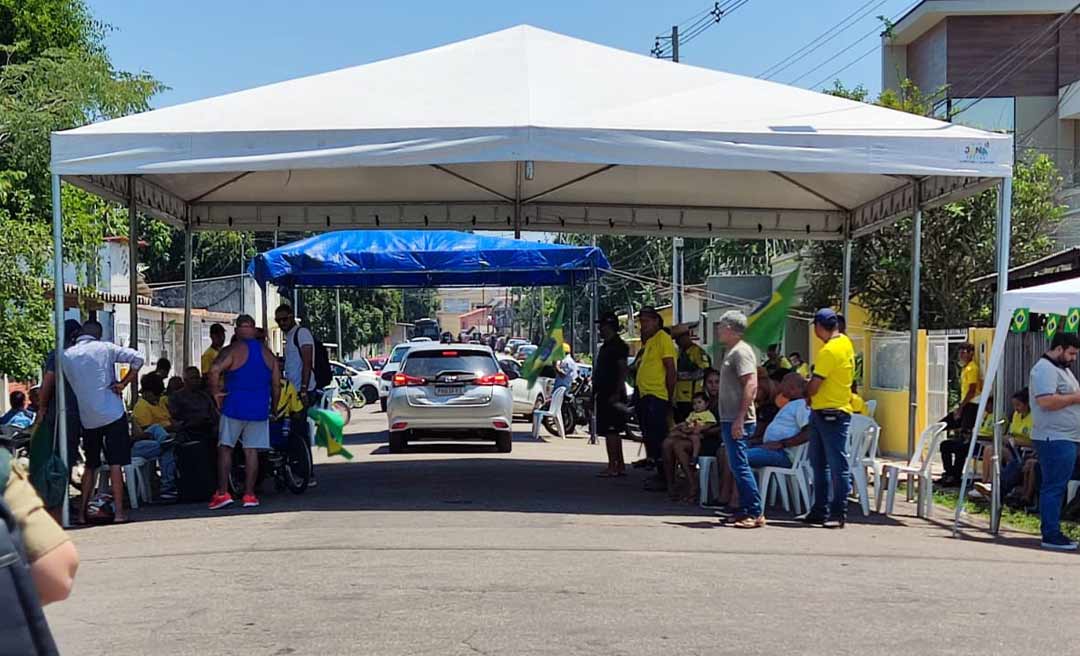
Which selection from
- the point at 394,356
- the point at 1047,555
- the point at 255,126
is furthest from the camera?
the point at 394,356

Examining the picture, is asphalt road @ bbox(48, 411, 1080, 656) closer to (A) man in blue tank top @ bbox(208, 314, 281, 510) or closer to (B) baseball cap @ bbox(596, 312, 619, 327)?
(A) man in blue tank top @ bbox(208, 314, 281, 510)

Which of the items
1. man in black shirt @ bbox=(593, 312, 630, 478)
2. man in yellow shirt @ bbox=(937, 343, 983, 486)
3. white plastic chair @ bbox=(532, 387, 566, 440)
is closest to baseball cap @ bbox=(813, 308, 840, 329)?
A: man in black shirt @ bbox=(593, 312, 630, 478)

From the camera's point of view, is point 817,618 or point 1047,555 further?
point 1047,555

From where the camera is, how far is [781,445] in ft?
36.5

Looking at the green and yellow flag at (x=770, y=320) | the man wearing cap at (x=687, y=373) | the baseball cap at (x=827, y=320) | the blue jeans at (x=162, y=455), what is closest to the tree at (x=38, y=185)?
the blue jeans at (x=162, y=455)

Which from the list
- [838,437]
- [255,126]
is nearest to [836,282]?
[838,437]

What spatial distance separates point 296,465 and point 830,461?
5620 mm

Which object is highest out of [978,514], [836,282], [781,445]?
[836,282]

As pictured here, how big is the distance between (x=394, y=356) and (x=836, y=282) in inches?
498

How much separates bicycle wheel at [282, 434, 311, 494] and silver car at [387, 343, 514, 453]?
13.5 feet

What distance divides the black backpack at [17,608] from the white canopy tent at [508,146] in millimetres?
8458

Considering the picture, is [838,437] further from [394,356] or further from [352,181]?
[394,356]

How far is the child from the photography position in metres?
12.0

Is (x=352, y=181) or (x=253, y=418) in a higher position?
(x=352, y=181)
